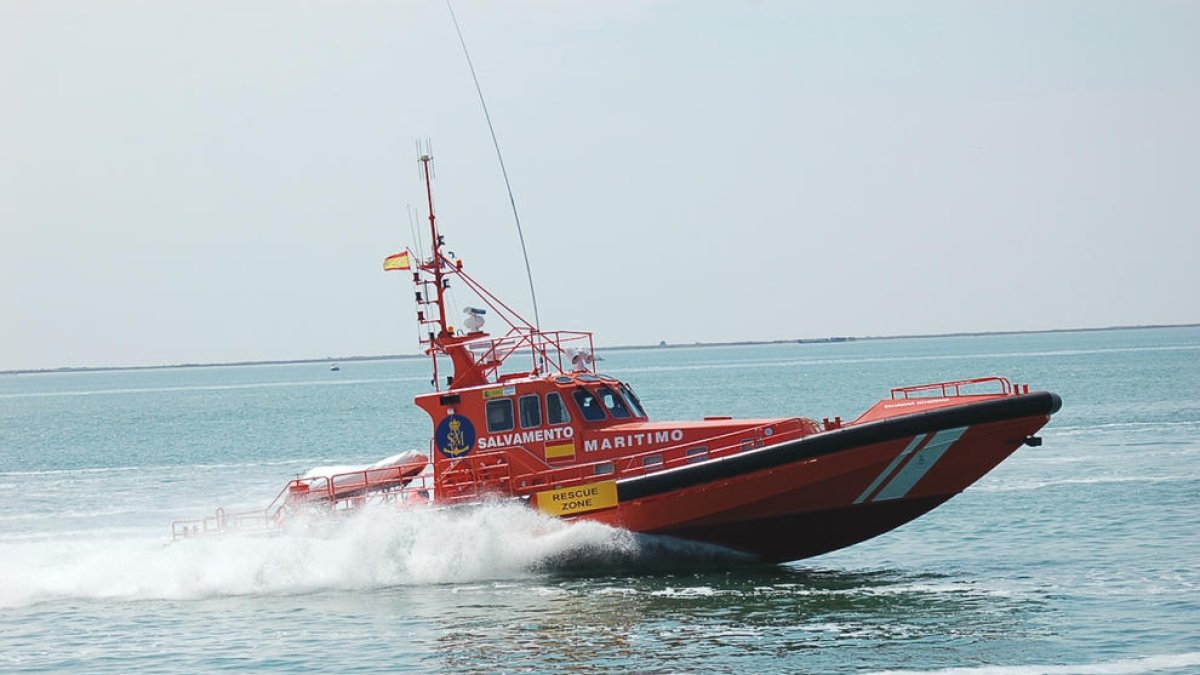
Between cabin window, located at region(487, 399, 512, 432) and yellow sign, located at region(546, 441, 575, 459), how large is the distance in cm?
65

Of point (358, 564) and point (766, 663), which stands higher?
point (358, 564)

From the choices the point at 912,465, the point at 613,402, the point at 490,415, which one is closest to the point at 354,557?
the point at 490,415

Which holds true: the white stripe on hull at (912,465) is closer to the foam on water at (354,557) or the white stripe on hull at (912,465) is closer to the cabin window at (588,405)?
the foam on water at (354,557)

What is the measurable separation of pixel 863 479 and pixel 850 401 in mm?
51133

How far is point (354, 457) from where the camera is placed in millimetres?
45062

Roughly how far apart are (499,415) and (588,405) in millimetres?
1234

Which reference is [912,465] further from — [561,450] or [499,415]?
[499,415]

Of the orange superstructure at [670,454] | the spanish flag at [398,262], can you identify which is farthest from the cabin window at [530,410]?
the spanish flag at [398,262]

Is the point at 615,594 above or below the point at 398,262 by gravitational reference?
below

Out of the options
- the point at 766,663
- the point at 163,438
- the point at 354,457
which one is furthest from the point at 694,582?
the point at 163,438

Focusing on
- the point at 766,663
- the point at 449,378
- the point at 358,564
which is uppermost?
the point at 449,378

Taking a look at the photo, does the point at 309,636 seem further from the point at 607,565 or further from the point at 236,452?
the point at 236,452

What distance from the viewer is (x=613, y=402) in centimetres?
2031

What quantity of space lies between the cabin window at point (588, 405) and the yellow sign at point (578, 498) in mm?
1072
